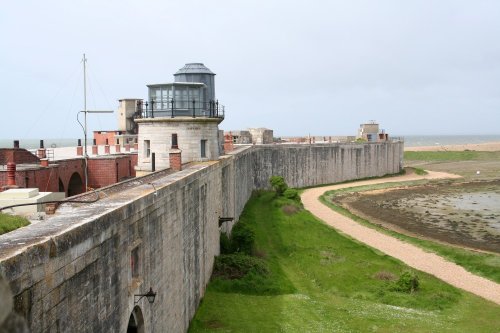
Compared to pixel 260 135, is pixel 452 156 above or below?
below

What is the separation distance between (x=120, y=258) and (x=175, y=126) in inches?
640

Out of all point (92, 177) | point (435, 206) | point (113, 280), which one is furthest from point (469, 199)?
point (113, 280)

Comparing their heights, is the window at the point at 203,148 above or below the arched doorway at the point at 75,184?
above

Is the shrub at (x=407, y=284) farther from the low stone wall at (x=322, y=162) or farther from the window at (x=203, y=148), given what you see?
the low stone wall at (x=322, y=162)

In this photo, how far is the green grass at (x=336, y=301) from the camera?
17.6 metres

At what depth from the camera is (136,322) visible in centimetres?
1141

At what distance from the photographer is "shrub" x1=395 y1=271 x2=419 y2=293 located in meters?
22.7

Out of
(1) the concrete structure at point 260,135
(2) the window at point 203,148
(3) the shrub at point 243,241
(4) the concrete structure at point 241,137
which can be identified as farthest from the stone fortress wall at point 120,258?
(1) the concrete structure at point 260,135

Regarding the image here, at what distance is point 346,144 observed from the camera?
65375mm

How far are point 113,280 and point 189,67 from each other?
24.4m

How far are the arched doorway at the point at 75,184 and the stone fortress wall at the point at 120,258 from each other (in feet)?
25.2

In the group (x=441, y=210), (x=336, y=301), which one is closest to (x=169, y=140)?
(x=336, y=301)

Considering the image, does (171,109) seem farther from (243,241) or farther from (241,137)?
(241,137)

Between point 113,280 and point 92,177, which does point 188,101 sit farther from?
point 113,280
